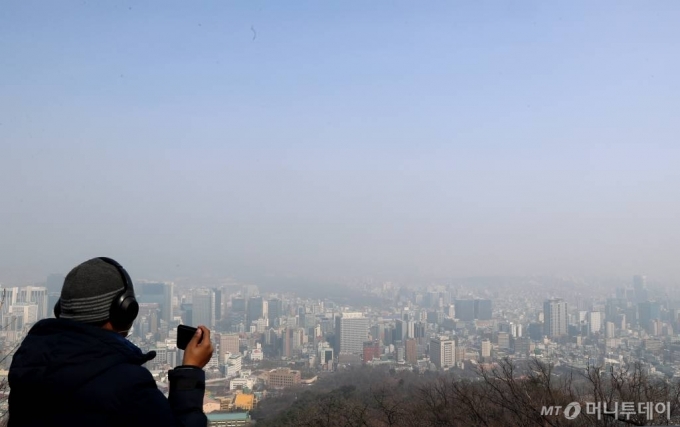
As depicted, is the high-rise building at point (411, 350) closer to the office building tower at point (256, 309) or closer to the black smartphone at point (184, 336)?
the office building tower at point (256, 309)

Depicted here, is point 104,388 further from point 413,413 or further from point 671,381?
point 671,381

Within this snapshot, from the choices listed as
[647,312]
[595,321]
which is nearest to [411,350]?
[595,321]

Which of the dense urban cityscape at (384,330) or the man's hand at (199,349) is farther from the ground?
the man's hand at (199,349)

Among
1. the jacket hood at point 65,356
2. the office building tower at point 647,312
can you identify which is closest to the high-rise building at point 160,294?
the jacket hood at point 65,356

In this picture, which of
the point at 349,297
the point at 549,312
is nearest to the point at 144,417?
the point at 549,312

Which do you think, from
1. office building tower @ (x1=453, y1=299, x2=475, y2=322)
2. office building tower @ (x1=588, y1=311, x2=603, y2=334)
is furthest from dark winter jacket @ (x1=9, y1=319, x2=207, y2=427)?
office building tower @ (x1=453, y1=299, x2=475, y2=322)

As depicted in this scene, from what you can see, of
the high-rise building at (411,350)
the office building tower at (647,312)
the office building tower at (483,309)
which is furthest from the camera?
the office building tower at (483,309)

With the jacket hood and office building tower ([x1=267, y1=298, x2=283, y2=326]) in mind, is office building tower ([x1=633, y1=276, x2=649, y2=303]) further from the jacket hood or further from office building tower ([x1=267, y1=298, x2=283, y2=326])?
the jacket hood
